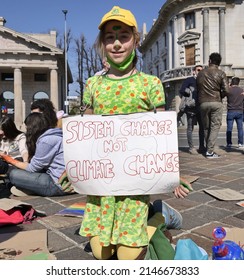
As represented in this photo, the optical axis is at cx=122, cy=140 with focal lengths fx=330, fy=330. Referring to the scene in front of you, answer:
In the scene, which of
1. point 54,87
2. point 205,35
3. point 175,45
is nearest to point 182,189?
point 205,35

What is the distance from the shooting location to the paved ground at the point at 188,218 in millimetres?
2457

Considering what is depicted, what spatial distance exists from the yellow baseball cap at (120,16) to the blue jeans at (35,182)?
8.04ft

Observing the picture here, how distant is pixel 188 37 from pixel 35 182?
28950mm

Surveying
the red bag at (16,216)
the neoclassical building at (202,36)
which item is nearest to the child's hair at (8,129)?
the red bag at (16,216)

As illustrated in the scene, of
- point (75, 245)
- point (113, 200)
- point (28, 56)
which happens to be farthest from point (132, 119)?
point (28, 56)

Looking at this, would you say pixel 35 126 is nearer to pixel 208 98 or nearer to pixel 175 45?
pixel 208 98

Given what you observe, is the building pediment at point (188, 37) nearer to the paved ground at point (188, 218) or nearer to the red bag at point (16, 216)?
the paved ground at point (188, 218)

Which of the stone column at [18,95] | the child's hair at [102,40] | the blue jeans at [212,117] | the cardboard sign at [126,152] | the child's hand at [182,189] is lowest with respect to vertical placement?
the child's hand at [182,189]

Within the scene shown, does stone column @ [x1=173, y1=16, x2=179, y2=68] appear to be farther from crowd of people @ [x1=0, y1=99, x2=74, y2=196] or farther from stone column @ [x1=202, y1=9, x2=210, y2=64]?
crowd of people @ [x1=0, y1=99, x2=74, y2=196]

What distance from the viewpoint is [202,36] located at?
97.3 ft

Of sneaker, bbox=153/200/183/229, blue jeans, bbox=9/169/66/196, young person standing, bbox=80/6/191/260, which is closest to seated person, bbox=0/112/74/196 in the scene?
blue jeans, bbox=9/169/66/196

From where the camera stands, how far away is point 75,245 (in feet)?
8.14

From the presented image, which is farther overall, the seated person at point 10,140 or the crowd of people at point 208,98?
the crowd of people at point 208,98
